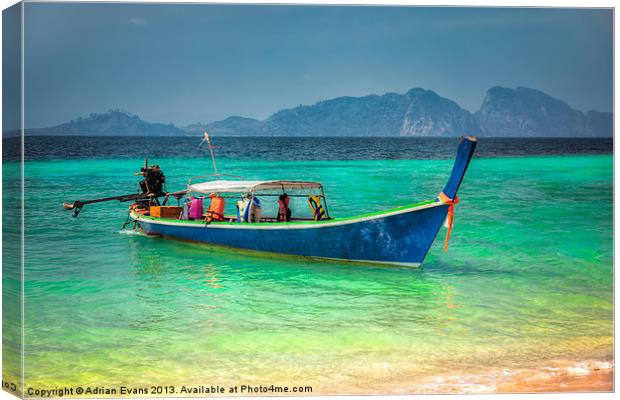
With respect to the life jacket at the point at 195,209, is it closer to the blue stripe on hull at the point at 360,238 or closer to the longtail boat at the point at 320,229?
the longtail boat at the point at 320,229

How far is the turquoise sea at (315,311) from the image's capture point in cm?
788

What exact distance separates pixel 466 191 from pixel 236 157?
2123 cm

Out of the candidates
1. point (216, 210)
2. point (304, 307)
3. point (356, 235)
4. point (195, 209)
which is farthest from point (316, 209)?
point (304, 307)

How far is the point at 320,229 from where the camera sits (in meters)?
12.3

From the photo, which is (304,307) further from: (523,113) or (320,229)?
(523,113)

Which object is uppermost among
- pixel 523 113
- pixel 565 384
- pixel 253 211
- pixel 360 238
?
pixel 523 113

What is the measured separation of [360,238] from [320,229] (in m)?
0.67

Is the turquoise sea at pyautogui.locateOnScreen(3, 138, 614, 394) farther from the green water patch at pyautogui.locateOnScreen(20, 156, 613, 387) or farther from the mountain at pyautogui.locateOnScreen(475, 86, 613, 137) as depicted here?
the mountain at pyautogui.locateOnScreen(475, 86, 613, 137)

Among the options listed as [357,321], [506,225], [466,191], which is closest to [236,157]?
[466,191]

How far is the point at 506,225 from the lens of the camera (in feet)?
59.7

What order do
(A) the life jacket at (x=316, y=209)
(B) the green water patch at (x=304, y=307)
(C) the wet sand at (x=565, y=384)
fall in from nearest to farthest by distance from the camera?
(C) the wet sand at (x=565, y=384), (B) the green water patch at (x=304, y=307), (A) the life jacket at (x=316, y=209)

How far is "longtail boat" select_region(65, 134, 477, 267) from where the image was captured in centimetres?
1130

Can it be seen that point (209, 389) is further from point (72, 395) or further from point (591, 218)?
point (591, 218)

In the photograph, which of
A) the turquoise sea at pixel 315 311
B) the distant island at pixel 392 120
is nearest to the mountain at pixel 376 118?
the distant island at pixel 392 120
